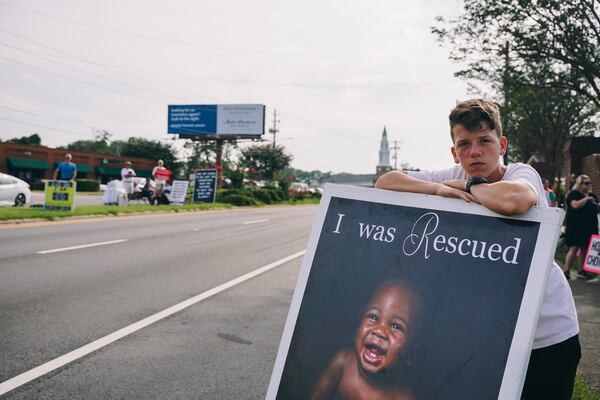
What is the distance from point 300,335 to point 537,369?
97 centimetres

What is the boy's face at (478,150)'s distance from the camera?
195 centimetres

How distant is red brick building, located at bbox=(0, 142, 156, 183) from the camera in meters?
54.1

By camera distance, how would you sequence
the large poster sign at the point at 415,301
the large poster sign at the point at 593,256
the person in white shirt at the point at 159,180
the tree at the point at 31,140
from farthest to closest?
1. the tree at the point at 31,140
2. the person in white shirt at the point at 159,180
3. the large poster sign at the point at 593,256
4. the large poster sign at the point at 415,301

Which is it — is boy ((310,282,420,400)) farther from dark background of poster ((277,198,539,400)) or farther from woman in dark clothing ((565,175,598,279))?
woman in dark clothing ((565,175,598,279))

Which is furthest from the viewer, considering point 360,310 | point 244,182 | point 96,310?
point 244,182

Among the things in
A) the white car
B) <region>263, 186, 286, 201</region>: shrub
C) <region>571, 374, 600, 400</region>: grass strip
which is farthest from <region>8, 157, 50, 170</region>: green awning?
<region>571, 374, 600, 400</region>: grass strip

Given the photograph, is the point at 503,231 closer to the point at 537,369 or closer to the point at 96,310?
the point at 537,369

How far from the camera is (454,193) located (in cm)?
190

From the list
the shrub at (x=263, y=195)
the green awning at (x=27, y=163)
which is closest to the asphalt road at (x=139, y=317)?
the shrub at (x=263, y=195)

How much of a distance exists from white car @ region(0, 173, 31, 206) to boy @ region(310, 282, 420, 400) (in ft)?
64.2

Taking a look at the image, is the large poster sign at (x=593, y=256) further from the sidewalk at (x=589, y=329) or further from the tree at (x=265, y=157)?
the tree at (x=265, y=157)

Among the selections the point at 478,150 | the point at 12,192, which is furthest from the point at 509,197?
the point at 12,192

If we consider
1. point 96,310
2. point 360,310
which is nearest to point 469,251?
point 360,310

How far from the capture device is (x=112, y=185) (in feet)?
71.1
